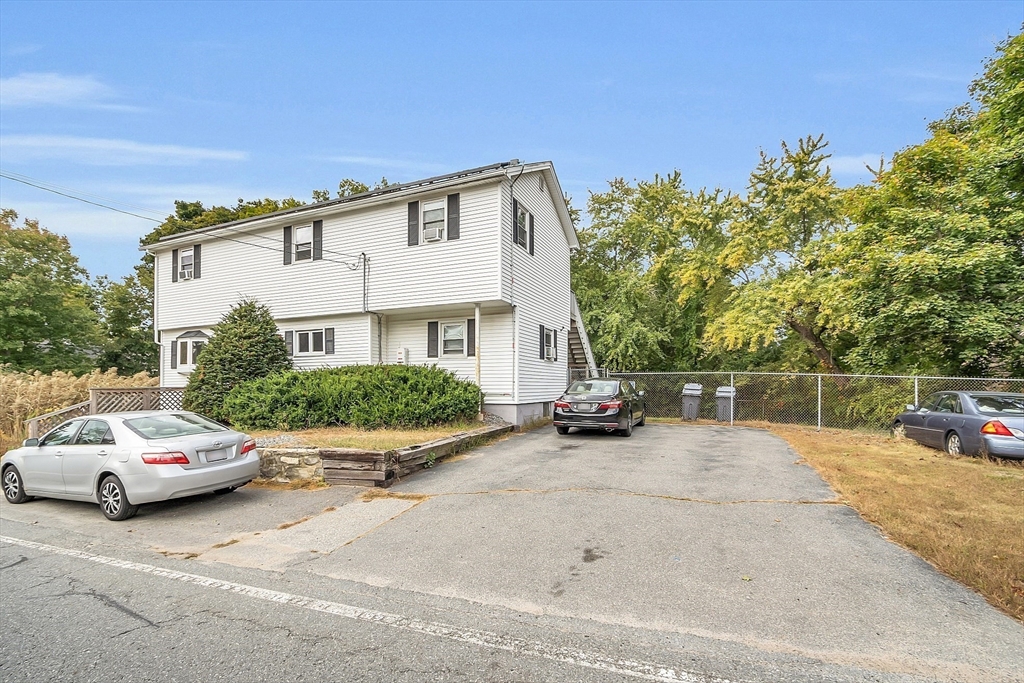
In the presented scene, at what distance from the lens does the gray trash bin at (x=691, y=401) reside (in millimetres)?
18781

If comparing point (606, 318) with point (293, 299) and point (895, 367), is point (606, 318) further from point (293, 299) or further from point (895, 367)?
point (293, 299)

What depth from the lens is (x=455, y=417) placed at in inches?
517

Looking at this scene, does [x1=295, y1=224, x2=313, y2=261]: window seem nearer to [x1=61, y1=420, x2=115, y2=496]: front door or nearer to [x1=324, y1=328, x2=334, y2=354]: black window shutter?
[x1=324, y1=328, x2=334, y2=354]: black window shutter

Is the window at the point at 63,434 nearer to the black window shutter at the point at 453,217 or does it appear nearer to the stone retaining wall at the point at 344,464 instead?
the stone retaining wall at the point at 344,464

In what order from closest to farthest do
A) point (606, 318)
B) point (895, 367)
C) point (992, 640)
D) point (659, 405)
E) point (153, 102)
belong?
1. point (992, 640)
2. point (153, 102)
3. point (895, 367)
4. point (659, 405)
5. point (606, 318)

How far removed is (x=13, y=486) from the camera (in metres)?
8.19

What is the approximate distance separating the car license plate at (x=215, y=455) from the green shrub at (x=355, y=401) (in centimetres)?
478

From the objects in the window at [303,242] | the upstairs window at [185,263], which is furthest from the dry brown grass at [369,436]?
the upstairs window at [185,263]

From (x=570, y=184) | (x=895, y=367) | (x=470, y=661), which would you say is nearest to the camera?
(x=470, y=661)

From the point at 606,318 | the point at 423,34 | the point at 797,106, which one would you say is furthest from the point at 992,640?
the point at 606,318

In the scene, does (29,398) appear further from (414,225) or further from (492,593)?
(492,593)

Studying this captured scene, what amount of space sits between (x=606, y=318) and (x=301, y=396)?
55.6ft

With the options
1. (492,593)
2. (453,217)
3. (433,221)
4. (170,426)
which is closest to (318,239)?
(433,221)

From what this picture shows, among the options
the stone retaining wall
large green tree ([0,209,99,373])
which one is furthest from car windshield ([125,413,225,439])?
large green tree ([0,209,99,373])
